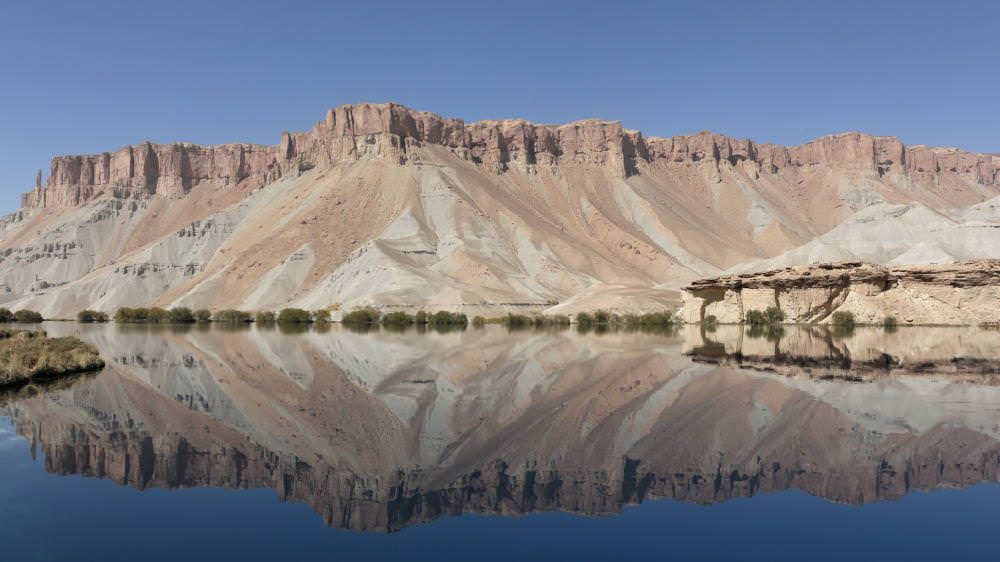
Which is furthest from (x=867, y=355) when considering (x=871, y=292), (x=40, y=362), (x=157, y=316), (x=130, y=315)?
(x=130, y=315)

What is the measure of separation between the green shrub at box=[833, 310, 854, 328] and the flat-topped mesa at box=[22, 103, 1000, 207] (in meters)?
85.5

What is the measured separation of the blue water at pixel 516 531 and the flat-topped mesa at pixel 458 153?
395 feet

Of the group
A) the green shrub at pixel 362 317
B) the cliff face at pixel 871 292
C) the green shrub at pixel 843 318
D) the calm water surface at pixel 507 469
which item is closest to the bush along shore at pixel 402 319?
the green shrub at pixel 362 317

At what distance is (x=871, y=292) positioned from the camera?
196 feet

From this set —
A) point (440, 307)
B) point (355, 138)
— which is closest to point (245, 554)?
point (440, 307)

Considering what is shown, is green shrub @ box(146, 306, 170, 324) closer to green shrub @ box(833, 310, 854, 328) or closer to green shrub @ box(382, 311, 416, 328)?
green shrub @ box(382, 311, 416, 328)

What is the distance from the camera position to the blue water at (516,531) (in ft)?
25.8

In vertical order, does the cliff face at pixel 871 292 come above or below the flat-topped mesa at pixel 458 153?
below

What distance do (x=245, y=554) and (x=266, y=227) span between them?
386ft

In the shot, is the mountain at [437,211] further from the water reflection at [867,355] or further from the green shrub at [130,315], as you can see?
the water reflection at [867,355]

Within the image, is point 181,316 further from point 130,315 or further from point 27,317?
point 27,317

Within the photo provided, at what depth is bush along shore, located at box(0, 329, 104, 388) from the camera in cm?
2277

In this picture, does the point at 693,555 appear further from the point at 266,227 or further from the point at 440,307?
the point at 266,227

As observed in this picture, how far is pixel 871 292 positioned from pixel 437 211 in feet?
235
